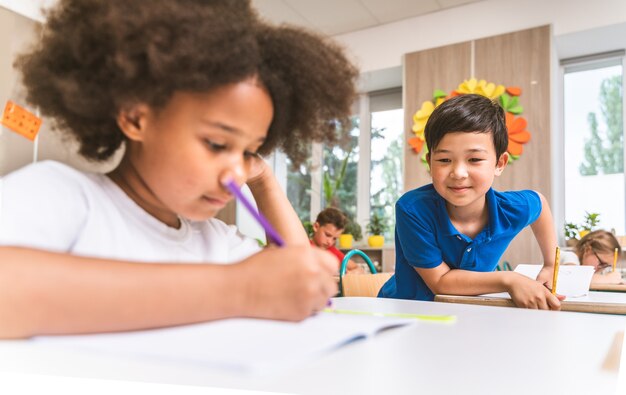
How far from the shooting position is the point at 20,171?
0.26m

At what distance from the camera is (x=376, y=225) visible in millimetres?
2451

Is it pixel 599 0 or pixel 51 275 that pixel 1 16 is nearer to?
pixel 51 275

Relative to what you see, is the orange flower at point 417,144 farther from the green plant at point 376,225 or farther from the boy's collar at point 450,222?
the green plant at point 376,225

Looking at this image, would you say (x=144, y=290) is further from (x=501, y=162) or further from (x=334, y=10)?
(x=334, y=10)

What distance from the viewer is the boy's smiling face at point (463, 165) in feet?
1.99

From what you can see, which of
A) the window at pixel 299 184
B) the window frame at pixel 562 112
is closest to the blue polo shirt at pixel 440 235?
the window at pixel 299 184

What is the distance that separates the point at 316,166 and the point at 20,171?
0.22 metres

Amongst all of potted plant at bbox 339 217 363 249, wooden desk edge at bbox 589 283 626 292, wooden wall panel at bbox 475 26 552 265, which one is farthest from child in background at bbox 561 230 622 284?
potted plant at bbox 339 217 363 249

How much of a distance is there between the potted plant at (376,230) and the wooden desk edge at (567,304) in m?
1.70

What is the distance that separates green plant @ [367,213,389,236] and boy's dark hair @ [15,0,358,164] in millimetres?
2146

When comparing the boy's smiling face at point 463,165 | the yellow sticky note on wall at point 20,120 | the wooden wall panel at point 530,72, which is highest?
the wooden wall panel at point 530,72

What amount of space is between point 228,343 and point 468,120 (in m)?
0.46

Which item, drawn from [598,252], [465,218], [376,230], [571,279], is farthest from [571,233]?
[465,218]

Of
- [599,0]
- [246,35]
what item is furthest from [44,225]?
[599,0]
